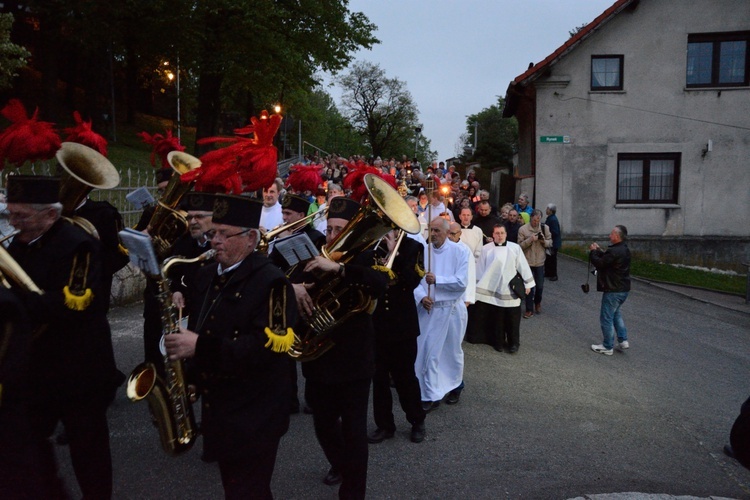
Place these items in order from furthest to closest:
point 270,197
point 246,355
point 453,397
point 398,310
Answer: point 270,197
point 453,397
point 398,310
point 246,355

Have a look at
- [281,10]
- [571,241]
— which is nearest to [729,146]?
A: [571,241]

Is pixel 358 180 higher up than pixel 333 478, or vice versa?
pixel 358 180

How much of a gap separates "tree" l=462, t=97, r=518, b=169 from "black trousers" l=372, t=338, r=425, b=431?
36.2m

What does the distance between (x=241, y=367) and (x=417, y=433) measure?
9.29 feet

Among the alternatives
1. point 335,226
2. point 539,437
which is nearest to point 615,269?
point 539,437

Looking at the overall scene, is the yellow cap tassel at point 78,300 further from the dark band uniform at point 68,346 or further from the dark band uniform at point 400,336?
the dark band uniform at point 400,336

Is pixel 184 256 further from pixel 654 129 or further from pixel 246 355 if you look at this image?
pixel 654 129

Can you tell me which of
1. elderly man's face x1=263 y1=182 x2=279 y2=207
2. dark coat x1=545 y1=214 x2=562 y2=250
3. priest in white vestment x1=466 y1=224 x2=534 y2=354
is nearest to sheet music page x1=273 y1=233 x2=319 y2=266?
elderly man's face x1=263 y1=182 x2=279 y2=207

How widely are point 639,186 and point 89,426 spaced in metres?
19.4

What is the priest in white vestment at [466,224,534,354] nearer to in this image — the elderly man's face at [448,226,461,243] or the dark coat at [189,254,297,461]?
the elderly man's face at [448,226,461,243]

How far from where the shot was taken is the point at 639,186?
1953 cm

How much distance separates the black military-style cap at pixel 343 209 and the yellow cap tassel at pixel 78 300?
1596mm

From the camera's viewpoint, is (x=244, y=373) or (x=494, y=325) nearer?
(x=244, y=373)

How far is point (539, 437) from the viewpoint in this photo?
18.1 feet
